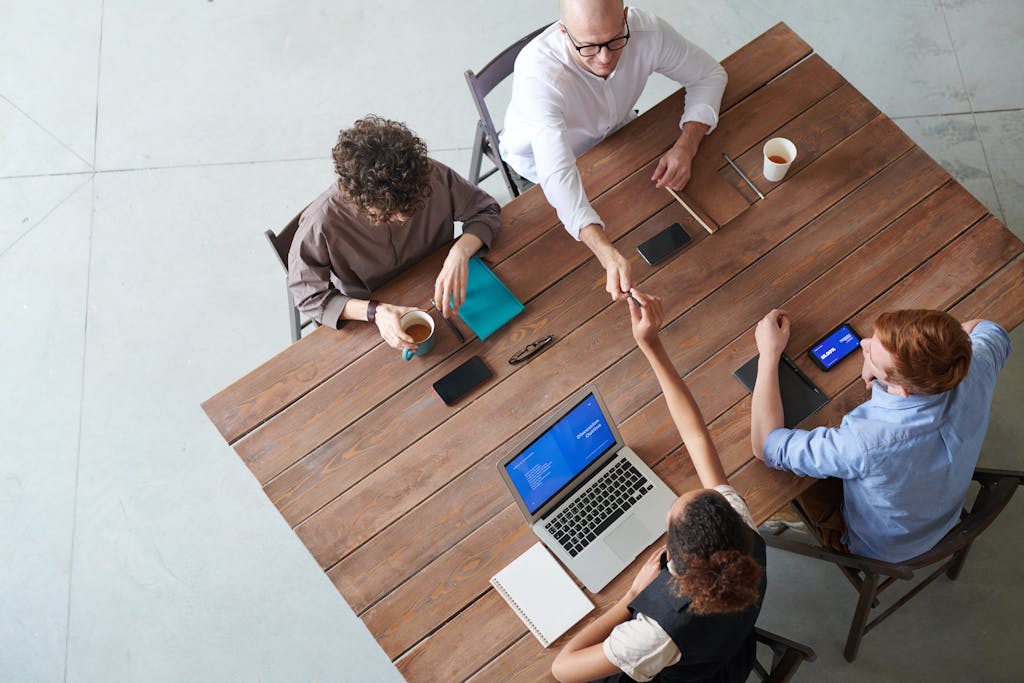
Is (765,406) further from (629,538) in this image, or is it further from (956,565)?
(956,565)

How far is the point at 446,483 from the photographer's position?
77.6 inches

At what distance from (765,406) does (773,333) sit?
212 mm

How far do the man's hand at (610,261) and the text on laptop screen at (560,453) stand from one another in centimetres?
39

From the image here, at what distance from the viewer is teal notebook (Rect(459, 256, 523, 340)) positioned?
214cm

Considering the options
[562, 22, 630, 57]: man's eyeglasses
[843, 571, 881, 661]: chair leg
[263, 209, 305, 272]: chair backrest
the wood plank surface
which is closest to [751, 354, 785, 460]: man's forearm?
[843, 571, 881, 661]: chair leg

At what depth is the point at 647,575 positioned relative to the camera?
1747 mm

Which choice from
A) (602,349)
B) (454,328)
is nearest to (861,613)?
(602,349)

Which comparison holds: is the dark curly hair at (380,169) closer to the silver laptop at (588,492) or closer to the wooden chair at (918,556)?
the silver laptop at (588,492)

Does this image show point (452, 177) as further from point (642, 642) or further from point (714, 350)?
point (642, 642)

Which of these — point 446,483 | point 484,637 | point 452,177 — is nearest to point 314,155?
point 452,177

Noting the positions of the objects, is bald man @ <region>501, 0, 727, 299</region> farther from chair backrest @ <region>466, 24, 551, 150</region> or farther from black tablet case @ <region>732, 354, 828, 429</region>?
black tablet case @ <region>732, 354, 828, 429</region>

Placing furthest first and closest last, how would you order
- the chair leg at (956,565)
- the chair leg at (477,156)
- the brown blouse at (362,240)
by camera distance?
1. the chair leg at (477,156)
2. the chair leg at (956,565)
3. the brown blouse at (362,240)

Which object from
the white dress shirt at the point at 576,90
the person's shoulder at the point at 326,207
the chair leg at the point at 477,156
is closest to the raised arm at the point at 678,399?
the white dress shirt at the point at 576,90

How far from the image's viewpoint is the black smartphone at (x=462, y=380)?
2.06 meters
